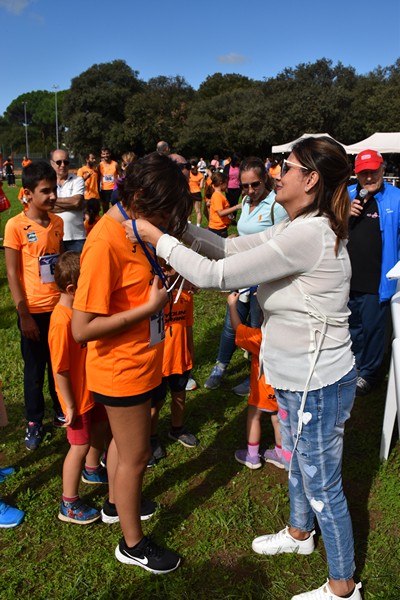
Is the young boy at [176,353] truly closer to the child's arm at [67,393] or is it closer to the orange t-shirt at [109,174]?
the child's arm at [67,393]

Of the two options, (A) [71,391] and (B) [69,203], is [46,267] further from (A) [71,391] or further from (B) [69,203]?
(B) [69,203]

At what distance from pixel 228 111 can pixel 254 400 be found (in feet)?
156

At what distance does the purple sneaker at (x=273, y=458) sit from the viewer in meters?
3.22

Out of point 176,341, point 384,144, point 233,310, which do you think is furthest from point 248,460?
point 384,144

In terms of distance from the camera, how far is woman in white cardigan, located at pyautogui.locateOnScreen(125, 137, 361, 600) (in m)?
1.72

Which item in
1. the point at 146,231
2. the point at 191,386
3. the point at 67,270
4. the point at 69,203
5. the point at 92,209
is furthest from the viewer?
the point at 92,209

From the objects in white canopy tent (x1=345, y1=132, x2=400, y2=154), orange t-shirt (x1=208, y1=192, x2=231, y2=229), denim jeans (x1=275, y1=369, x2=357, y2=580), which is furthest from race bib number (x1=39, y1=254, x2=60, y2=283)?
white canopy tent (x1=345, y1=132, x2=400, y2=154)

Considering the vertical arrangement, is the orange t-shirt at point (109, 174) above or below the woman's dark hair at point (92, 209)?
above

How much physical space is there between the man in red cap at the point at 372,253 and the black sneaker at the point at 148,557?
256cm

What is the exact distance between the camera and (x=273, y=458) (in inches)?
128

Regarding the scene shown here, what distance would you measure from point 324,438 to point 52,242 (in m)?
2.40

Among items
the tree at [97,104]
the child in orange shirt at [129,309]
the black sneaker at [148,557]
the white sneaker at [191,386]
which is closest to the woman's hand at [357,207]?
the white sneaker at [191,386]

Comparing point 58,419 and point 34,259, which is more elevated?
point 34,259

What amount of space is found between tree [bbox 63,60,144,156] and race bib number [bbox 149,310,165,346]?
4707cm
